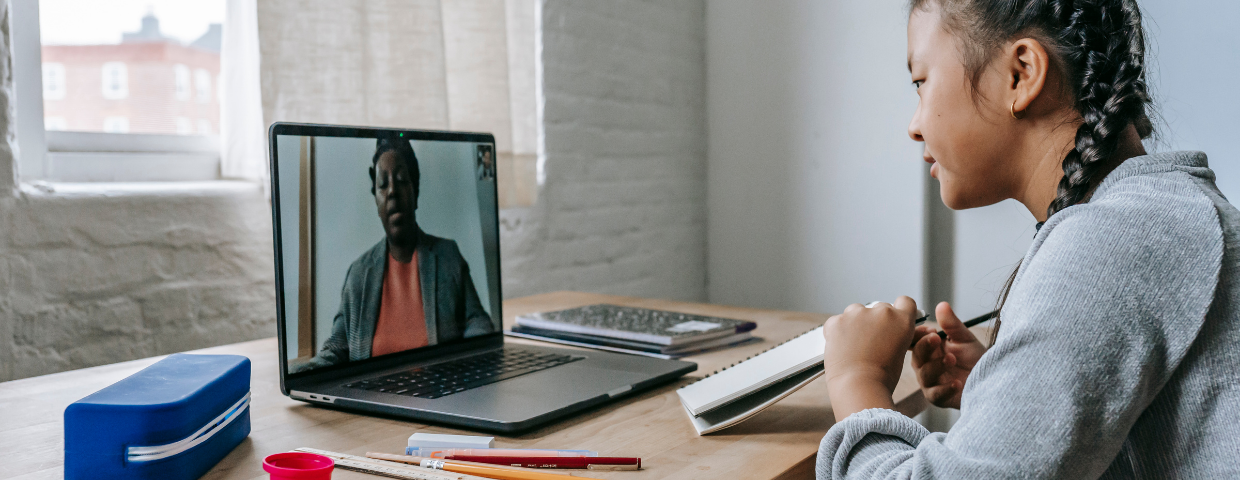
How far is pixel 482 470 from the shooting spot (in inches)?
22.6

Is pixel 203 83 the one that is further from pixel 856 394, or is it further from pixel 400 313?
pixel 856 394

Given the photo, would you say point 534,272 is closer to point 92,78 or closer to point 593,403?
point 92,78

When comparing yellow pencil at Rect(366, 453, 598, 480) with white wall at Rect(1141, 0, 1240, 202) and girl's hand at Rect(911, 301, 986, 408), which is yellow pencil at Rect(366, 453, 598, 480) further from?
white wall at Rect(1141, 0, 1240, 202)

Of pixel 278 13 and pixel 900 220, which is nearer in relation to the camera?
pixel 278 13

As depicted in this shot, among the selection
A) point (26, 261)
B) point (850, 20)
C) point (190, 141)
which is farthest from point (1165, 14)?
point (26, 261)

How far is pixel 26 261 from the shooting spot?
1.08m

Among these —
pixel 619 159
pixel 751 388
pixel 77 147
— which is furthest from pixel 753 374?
pixel 619 159

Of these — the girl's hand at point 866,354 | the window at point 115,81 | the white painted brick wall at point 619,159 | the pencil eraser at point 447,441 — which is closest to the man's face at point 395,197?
the pencil eraser at point 447,441

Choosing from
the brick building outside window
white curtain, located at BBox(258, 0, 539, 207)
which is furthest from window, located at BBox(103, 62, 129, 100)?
white curtain, located at BBox(258, 0, 539, 207)

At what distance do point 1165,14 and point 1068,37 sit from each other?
4.74 feet

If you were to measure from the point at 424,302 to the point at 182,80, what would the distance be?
72 cm

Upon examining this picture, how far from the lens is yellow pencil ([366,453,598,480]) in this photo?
56 cm

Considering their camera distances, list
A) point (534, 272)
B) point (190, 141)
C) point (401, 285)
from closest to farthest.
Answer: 1. point (401, 285)
2. point (190, 141)
3. point (534, 272)

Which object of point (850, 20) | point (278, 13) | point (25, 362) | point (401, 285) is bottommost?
point (25, 362)
